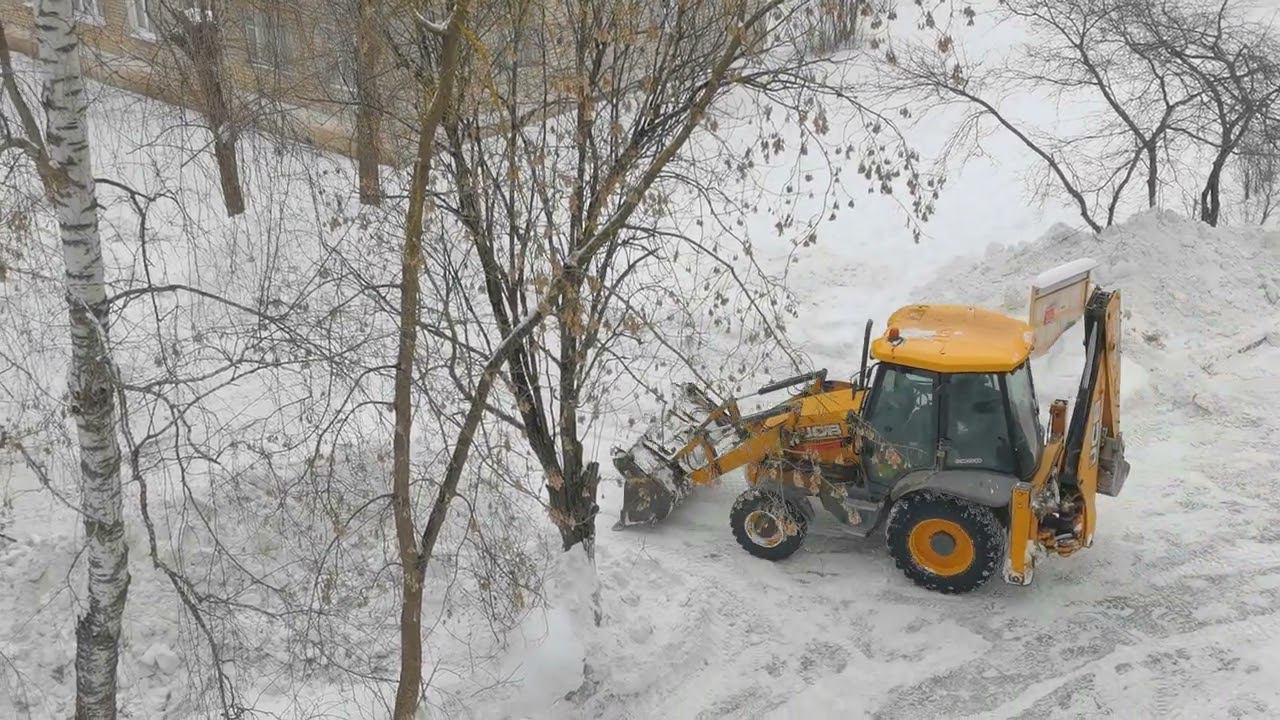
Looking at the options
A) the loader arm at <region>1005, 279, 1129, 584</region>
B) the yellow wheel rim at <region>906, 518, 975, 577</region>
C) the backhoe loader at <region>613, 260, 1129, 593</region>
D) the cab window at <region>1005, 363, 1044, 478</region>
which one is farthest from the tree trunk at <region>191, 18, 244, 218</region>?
the loader arm at <region>1005, 279, 1129, 584</region>

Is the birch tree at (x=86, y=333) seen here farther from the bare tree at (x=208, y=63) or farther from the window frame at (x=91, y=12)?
the bare tree at (x=208, y=63)

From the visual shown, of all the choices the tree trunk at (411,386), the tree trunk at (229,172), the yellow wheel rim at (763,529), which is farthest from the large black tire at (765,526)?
the tree trunk at (229,172)

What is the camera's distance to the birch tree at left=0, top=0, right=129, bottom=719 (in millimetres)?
4570

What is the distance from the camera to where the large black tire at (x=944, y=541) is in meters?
7.95

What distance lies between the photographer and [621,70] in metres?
6.63

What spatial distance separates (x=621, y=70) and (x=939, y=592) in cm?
461

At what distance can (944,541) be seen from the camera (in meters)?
8.14

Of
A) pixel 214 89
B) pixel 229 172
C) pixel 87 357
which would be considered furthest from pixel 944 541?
pixel 214 89

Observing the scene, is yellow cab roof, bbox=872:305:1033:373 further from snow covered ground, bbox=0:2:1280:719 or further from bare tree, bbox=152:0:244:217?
bare tree, bbox=152:0:244:217

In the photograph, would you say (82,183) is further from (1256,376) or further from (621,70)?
(1256,376)

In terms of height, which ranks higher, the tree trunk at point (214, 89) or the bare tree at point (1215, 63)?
the bare tree at point (1215, 63)

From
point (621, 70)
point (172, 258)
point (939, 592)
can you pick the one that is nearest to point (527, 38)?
point (621, 70)

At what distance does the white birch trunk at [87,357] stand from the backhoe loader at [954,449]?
3771 millimetres

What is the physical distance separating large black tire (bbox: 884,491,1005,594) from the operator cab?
0.97 ft
